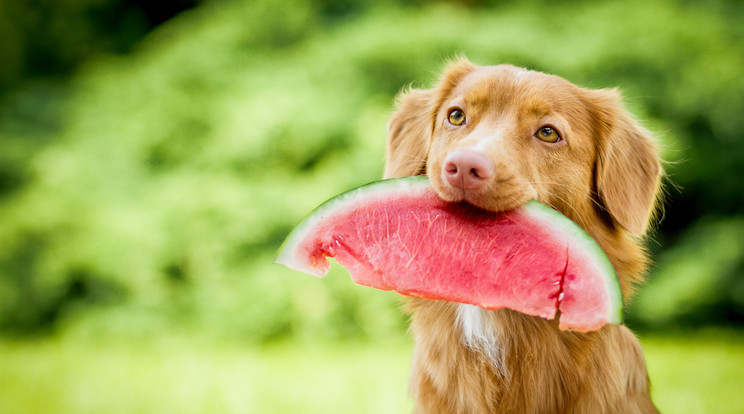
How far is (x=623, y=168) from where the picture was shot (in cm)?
279

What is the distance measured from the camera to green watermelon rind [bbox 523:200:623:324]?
208 centimetres

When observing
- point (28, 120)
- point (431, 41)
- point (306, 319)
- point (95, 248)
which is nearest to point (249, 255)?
point (306, 319)

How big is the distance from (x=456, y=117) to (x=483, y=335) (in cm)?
95

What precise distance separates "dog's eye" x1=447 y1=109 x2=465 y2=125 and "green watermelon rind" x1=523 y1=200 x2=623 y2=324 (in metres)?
0.60

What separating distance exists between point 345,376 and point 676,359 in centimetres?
325

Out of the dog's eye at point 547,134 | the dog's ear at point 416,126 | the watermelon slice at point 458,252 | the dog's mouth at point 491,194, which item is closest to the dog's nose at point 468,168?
the dog's mouth at point 491,194

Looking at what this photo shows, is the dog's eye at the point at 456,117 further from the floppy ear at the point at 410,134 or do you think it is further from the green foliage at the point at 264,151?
the green foliage at the point at 264,151

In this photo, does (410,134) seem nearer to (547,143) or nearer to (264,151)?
(547,143)

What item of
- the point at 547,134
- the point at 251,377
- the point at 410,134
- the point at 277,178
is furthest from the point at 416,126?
the point at 277,178

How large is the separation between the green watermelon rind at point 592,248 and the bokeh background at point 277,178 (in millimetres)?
4001

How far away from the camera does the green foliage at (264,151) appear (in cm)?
677

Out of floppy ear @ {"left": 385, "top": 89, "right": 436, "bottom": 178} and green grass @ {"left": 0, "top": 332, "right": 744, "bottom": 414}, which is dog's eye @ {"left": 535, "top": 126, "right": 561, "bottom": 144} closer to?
floppy ear @ {"left": 385, "top": 89, "right": 436, "bottom": 178}

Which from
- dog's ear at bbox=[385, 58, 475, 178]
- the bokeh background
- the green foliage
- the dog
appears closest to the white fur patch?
the dog

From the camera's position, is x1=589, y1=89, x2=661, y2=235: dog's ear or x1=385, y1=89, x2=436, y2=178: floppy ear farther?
x1=385, y1=89, x2=436, y2=178: floppy ear
